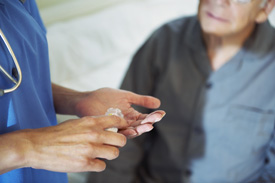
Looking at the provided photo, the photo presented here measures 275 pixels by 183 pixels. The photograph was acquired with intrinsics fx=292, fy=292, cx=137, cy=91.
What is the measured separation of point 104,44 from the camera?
1.50 m

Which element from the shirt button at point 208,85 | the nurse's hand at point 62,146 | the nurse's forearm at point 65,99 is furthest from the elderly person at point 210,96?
the nurse's hand at point 62,146

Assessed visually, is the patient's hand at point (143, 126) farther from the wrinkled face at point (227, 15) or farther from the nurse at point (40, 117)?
the wrinkled face at point (227, 15)

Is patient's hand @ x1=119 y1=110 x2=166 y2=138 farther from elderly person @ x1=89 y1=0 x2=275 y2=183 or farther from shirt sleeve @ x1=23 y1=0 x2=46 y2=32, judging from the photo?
elderly person @ x1=89 y1=0 x2=275 y2=183

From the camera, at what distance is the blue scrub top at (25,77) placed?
46 centimetres

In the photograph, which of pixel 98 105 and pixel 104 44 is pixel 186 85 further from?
pixel 104 44

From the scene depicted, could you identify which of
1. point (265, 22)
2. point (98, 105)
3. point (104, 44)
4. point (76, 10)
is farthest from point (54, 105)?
point (76, 10)

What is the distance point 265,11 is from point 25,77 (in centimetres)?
65

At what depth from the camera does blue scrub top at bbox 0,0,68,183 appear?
46cm

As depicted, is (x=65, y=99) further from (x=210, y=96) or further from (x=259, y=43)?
(x=259, y=43)

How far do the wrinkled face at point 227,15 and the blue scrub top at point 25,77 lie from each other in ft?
1.55

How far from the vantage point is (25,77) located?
19.4 inches

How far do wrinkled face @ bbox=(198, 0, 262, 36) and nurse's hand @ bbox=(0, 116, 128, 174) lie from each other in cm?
53

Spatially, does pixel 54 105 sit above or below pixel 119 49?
above

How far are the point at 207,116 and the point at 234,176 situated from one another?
0.73 ft
